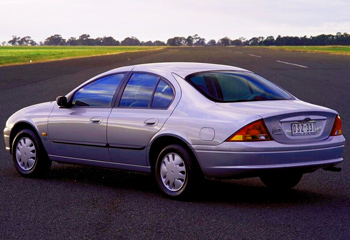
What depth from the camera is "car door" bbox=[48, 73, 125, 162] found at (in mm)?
7289

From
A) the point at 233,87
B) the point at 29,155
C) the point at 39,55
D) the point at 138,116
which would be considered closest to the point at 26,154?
the point at 29,155

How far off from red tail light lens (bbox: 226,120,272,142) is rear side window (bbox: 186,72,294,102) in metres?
0.57

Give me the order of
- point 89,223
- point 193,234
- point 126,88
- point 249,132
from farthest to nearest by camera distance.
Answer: point 126,88 < point 249,132 < point 89,223 < point 193,234

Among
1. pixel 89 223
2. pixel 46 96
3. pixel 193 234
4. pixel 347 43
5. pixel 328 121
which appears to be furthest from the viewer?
pixel 347 43

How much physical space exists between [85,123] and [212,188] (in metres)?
1.57

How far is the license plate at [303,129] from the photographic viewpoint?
626cm

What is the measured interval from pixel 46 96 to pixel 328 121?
14263mm

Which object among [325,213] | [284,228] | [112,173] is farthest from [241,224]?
[112,173]

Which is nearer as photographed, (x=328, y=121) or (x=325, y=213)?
(x=325, y=213)

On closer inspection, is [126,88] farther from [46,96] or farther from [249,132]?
[46,96]

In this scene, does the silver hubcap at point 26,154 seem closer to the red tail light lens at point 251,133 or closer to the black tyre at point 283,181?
the black tyre at point 283,181

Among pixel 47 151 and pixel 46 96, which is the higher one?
pixel 47 151

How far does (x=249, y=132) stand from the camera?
6086mm

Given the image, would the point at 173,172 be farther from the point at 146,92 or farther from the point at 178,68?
the point at 178,68
